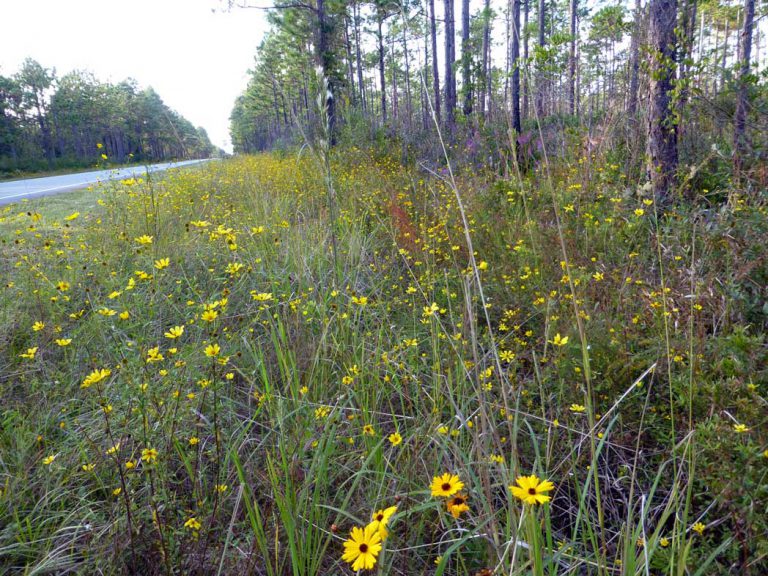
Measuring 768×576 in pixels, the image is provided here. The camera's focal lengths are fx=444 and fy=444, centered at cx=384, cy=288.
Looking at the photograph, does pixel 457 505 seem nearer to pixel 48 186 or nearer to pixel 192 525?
pixel 192 525

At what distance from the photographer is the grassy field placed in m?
1.03

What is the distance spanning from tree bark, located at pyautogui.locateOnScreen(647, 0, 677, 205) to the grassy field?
0.39 meters

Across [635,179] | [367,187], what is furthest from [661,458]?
[367,187]

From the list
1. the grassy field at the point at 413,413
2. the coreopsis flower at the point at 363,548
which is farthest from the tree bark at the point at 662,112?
the coreopsis flower at the point at 363,548

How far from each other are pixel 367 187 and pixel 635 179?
2.64 meters

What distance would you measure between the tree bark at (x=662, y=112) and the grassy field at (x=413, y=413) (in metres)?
0.39

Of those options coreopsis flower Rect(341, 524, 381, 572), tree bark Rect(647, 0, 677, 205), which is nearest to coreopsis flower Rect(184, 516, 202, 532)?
coreopsis flower Rect(341, 524, 381, 572)

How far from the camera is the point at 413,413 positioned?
1718 millimetres

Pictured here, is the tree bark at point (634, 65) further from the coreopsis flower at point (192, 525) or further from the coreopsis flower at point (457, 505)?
the coreopsis flower at point (192, 525)

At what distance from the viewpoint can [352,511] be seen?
4.03ft

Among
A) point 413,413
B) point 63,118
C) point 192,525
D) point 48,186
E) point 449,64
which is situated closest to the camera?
point 192,525

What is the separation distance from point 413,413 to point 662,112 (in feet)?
10.2

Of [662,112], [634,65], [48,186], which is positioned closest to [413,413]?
[662,112]

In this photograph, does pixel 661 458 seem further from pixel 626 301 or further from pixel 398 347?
pixel 398 347
